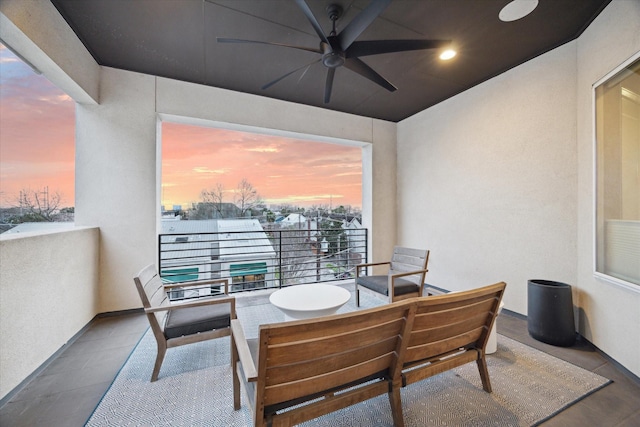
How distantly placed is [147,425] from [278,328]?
1331 millimetres

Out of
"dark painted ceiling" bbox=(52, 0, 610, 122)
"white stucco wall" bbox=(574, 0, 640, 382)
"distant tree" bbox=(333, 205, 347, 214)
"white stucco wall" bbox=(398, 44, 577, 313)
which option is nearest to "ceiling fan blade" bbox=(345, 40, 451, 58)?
"dark painted ceiling" bbox=(52, 0, 610, 122)

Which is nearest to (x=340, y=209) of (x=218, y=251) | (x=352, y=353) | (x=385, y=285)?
(x=385, y=285)

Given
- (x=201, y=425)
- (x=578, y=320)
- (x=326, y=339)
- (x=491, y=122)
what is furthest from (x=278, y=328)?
(x=491, y=122)

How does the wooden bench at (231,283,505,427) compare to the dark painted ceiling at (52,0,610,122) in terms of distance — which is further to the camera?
the dark painted ceiling at (52,0,610,122)

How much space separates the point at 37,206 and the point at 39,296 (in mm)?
958

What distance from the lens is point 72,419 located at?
5.35 ft

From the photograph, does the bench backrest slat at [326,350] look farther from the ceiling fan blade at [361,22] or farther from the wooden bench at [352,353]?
the ceiling fan blade at [361,22]

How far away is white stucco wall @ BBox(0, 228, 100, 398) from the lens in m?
1.77

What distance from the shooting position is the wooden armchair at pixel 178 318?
1941 mm

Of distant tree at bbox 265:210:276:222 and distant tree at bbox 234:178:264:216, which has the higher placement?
distant tree at bbox 234:178:264:216

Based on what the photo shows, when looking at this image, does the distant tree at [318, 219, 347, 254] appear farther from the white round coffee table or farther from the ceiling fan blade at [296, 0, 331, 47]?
the ceiling fan blade at [296, 0, 331, 47]

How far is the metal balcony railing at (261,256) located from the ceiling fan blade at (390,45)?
9.37 ft

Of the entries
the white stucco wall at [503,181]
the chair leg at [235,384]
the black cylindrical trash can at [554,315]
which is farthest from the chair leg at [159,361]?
the white stucco wall at [503,181]

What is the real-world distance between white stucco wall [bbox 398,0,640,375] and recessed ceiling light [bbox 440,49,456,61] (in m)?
0.89
